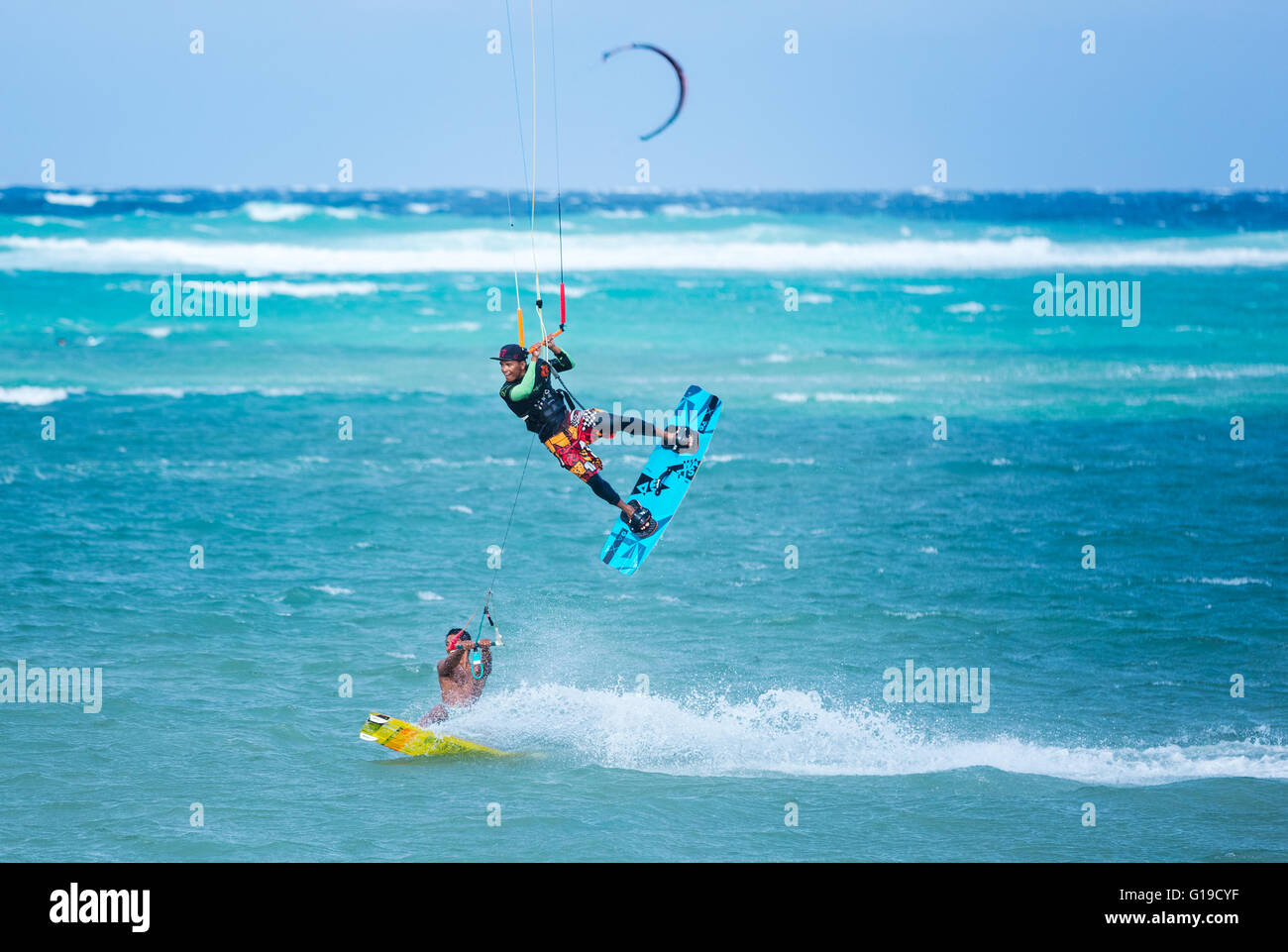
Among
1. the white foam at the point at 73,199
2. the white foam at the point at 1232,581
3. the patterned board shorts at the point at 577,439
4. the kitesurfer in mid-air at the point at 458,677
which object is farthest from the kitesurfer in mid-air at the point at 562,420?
the white foam at the point at 73,199

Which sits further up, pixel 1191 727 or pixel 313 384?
pixel 313 384

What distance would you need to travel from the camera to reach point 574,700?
12789 mm

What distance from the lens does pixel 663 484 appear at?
12742mm

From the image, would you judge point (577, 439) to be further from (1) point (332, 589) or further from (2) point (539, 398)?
(1) point (332, 589)

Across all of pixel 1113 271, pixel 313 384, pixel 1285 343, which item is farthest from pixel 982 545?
pixel 1113 271

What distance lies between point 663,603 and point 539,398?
5.34 m

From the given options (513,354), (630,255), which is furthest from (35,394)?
(630,255)

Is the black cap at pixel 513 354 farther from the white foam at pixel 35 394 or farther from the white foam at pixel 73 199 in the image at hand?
the white foam at pixel 73 199

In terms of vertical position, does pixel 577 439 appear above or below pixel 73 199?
below

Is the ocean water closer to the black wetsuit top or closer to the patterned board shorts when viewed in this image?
the patterned board shorts

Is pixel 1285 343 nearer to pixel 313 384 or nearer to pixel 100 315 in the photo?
pixel 313 384

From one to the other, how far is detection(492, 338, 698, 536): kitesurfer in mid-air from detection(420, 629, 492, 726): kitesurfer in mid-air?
188cm
